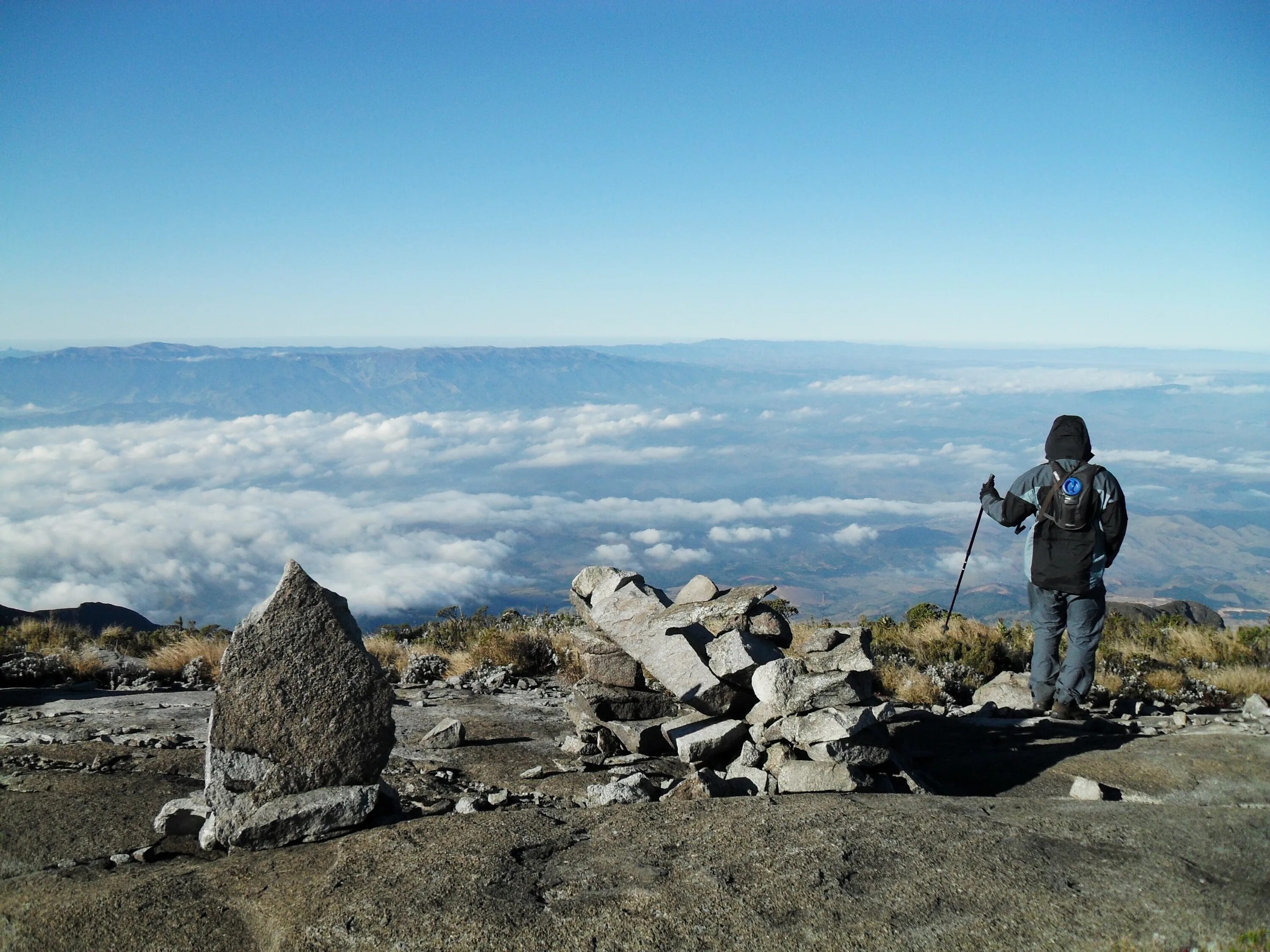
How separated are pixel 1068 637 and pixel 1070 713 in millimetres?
941

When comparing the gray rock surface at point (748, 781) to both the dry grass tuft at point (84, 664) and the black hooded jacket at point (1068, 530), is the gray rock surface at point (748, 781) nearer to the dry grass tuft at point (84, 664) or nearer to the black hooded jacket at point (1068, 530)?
the black hooded jacket at point (1068, 530)

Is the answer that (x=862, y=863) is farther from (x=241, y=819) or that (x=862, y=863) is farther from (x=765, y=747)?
(x=241, y=819)

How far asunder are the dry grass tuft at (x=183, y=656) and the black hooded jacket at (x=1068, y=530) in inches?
433

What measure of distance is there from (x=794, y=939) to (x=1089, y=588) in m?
6.45

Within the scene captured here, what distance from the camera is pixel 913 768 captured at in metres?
7.19

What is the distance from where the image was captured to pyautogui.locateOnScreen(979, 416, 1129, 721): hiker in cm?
843

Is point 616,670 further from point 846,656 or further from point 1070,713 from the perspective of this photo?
point 1070,713

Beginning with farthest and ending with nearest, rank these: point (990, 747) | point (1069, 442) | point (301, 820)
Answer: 1. point (1069, 442)
2. point (990, 747)
3. point (301, 820)

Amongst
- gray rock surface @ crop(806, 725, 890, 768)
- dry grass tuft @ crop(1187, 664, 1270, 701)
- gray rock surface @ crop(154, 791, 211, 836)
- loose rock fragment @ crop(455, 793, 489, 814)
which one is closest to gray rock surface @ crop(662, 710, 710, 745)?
gray rock surface @ crop(806, 725, 890, 768)

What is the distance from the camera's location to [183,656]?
1234 cm

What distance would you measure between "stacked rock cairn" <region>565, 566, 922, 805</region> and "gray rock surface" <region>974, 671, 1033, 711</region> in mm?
2918

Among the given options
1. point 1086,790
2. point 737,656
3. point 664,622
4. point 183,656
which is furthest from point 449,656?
point 1086,790

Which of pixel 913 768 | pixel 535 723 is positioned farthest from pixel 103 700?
pixel 913 768

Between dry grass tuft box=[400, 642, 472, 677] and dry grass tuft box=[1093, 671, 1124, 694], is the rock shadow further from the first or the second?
dry grass tuft box=[400, 642, 472, 677]
